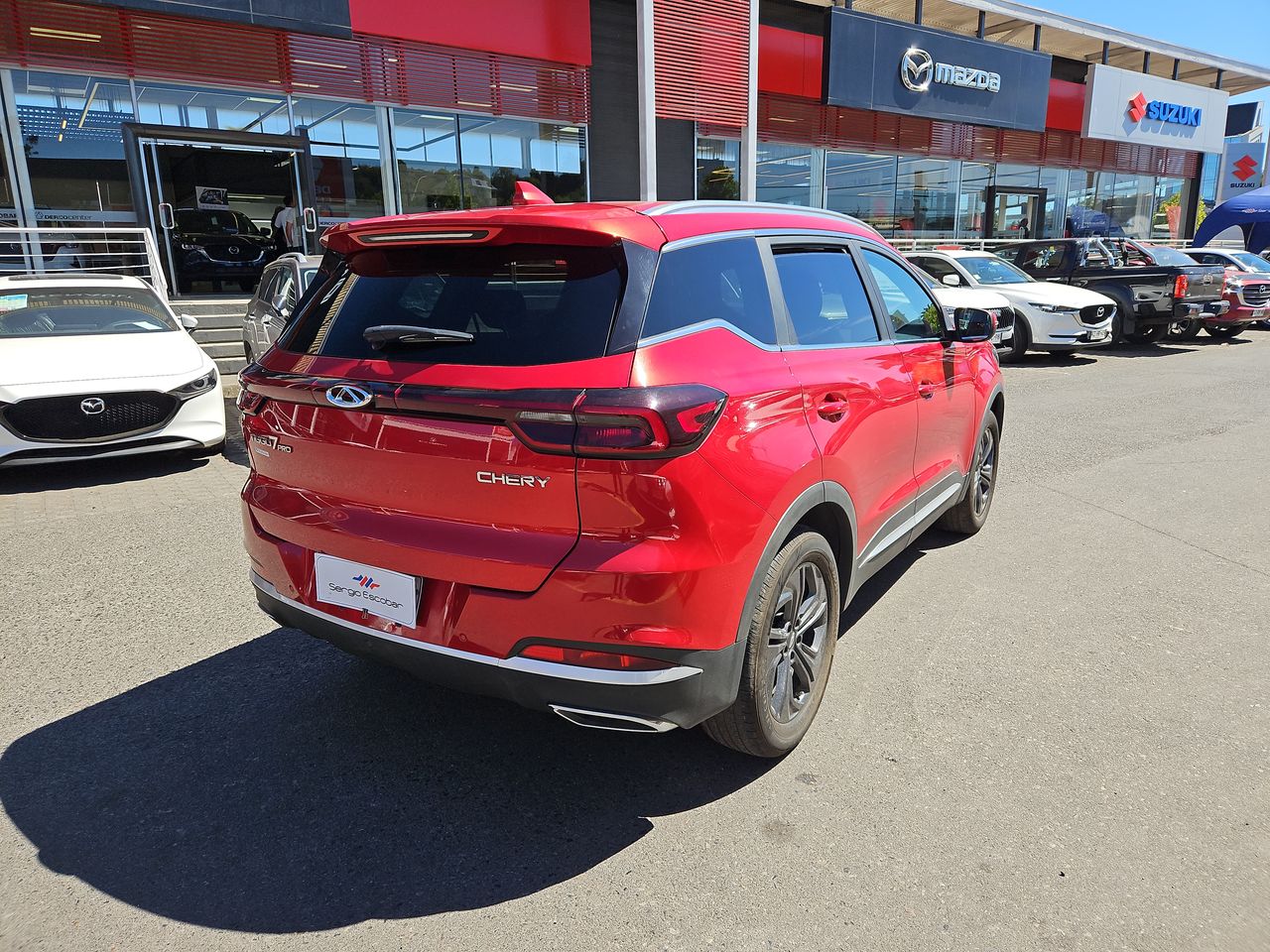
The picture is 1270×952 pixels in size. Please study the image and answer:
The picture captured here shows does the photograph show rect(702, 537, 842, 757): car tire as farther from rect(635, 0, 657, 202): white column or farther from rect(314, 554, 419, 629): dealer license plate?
rect(635, 0, 657, 202): white column

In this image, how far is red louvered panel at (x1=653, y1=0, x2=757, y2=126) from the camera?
16.2 metres

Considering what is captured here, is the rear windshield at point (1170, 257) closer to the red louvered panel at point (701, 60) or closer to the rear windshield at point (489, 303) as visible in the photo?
the red louvered panel at point (701, 60)

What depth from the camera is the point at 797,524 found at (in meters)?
2.86

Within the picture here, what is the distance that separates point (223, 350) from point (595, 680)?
10984mm

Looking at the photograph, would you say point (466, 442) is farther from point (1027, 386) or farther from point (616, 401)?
point (1027, 386)

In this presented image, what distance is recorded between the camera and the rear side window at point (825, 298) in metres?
3.11

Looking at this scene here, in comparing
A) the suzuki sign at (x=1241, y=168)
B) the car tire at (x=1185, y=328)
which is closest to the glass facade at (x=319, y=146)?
the car tire at (x=1185, y=328)

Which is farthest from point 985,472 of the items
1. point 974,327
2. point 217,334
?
point 217,334

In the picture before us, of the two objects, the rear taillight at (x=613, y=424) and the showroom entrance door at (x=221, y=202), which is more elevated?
the showroom entrance door at (x=221, y=202)

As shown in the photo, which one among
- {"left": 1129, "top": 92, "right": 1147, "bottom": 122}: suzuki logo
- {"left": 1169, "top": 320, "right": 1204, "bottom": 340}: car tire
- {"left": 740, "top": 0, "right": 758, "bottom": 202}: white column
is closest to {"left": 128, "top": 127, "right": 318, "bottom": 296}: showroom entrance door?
{"left": 740, "top": 0, "right": 758, "bottom": 202}: white column

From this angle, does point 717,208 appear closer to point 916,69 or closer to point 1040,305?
point 1040,305

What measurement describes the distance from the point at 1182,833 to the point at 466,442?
95.0 inches

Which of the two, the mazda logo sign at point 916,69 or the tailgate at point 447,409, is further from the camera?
the mazda logo sign at point 916,69

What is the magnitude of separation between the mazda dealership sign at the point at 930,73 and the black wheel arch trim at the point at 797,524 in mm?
18535
